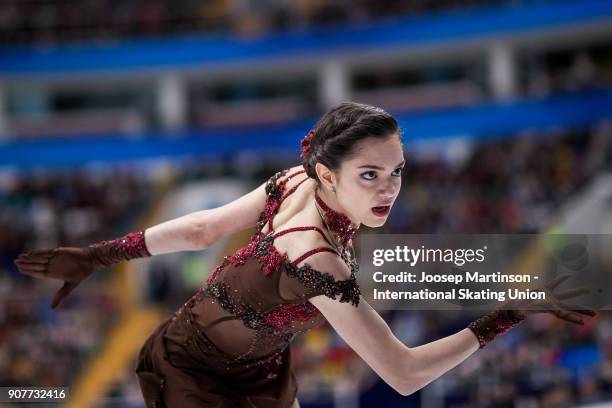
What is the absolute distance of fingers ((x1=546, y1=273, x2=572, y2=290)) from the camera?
98.2 inches

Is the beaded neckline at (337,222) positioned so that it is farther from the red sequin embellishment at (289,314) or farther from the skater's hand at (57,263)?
the skater's hand at (57,263)

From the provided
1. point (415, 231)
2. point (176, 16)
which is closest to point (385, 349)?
point (415, 231)

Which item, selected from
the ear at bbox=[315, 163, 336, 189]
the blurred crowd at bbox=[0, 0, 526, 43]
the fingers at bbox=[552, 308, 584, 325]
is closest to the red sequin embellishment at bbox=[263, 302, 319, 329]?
the ear at bbox=[315, 163, 336, 189]

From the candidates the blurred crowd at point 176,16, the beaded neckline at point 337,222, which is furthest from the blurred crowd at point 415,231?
the blurred crowd at point 176,16

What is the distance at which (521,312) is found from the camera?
243 centimetres

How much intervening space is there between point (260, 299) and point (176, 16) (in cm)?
1461

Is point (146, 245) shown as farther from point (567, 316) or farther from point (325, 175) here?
point (567, 316)

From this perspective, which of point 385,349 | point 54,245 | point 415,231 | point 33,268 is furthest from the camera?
point 54,245

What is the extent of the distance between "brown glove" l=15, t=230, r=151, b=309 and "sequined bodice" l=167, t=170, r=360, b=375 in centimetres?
31

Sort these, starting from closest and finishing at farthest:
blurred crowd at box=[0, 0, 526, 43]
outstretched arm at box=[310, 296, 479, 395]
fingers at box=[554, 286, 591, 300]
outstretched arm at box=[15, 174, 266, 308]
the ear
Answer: outstretched arm at box=[310, 296, 479, 395] → the ear → fingers at box=[554, 286, 591, 300] → outstretched arm at box=[15, 174, 266, 308] → blurred crowd at box=[0, 0, 526, 43]

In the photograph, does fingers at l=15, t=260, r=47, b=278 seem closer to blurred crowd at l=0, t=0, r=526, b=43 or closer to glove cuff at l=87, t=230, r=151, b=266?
glove cuff at l=87, t=230, r=151, b=266

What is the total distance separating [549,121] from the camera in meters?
13.7

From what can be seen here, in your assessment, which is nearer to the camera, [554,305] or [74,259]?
[554,305]

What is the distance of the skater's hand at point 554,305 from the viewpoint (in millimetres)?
2412
